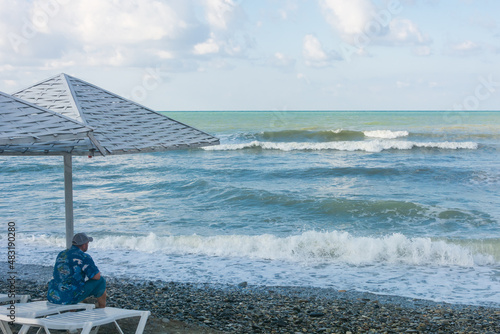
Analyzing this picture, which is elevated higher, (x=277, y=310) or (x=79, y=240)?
(x=79, y=240)

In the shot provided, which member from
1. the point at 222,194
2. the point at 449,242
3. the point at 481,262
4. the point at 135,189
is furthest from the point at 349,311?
the point at 135,189

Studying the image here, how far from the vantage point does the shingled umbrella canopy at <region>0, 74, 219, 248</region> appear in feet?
16.2

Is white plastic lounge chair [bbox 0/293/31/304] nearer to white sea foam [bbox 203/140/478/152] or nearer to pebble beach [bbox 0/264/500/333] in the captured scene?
pebble beach [bbox 0/264/500/333]

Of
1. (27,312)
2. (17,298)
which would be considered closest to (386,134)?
(17,298)

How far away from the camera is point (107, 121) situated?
5.27m

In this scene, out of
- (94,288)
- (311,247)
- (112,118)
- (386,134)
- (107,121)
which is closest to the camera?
(94,288)

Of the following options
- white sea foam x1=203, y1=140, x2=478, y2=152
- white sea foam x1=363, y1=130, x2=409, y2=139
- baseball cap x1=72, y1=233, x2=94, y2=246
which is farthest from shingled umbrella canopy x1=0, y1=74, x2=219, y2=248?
white sea foam x1=363, y1=130, x2=409, y2=139

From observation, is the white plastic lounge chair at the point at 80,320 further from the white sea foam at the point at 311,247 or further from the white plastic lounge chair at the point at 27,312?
→ the white sea foam at the point at 311,247

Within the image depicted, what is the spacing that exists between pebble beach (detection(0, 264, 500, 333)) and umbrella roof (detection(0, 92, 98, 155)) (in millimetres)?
2434

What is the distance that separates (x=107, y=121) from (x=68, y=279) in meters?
1.68

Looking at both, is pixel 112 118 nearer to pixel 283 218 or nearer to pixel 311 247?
pixel 311 247

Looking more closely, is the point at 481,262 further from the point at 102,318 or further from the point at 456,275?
the point at 102,318

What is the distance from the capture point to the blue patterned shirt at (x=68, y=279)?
4754 millimetres

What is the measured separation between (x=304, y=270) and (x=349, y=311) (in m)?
2.60
